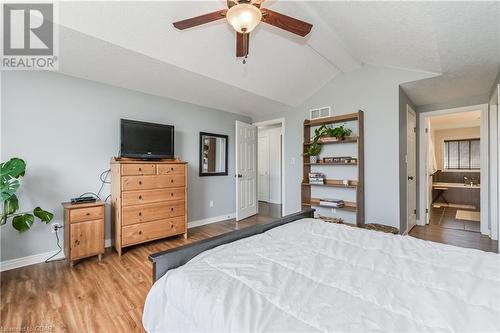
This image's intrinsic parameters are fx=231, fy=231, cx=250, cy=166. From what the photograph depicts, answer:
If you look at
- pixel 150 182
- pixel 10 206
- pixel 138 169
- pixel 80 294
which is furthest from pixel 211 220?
pixel 10 206

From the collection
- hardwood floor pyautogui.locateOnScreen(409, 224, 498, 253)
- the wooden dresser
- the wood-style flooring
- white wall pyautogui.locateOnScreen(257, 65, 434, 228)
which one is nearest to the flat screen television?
the wooden dresser

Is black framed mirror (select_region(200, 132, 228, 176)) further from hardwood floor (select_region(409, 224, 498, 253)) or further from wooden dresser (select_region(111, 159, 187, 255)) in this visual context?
hardwood floor (select_region(409, 224, 498, 253))

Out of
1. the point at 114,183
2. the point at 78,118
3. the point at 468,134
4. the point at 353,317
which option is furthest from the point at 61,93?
the point at 468,134

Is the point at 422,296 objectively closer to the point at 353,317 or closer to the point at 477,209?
the point at 353,317

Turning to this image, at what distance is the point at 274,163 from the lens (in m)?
6.55

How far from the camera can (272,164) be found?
21.6ft

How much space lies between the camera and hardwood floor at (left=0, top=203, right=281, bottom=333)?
166 centimetres

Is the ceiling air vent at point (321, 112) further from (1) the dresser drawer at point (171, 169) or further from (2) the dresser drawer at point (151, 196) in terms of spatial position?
(2) the dresser drawer at point (151, 196)

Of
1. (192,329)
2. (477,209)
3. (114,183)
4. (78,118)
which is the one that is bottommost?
(477,209)

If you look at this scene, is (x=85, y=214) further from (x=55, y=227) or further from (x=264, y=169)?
(x=264, y=169)

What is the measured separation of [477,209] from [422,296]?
626 centimetres

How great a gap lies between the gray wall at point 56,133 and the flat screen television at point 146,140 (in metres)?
0.28

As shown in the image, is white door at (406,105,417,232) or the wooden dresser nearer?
the wooden dresser

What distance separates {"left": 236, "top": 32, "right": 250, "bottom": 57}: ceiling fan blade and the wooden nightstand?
232 cm
